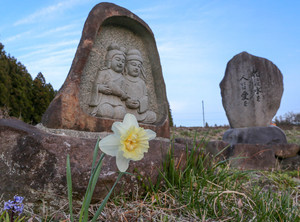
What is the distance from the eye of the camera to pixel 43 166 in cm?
160

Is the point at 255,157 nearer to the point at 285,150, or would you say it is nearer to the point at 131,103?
the point at 285,150

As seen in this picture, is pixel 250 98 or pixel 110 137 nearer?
pixel 110 137

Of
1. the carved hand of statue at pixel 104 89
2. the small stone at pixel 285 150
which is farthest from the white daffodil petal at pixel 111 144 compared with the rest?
the small stone at pixel 285 150

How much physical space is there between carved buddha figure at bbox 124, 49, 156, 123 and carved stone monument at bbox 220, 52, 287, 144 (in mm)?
2717

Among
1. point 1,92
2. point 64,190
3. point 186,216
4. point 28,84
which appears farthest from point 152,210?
point 28,84

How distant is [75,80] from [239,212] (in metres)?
2.24

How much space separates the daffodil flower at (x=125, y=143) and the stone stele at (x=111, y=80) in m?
2.08

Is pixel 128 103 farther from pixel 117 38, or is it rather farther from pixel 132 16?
pixel 132 16

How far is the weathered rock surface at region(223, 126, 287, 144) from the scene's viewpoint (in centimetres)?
525

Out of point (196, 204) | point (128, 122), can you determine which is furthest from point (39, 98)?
point (128, 122)

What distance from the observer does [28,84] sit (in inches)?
301

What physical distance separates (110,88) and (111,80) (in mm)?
122

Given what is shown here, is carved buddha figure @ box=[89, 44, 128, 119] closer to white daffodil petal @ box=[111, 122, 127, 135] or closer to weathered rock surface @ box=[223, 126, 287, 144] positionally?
white daffodil petal @ box=[111, 122, 127, 135]

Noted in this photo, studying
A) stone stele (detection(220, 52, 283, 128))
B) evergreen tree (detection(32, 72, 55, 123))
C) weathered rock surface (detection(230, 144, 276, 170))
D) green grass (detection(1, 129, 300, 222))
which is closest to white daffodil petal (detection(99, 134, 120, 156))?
green grass (detection(1, 129, 300, 222))
